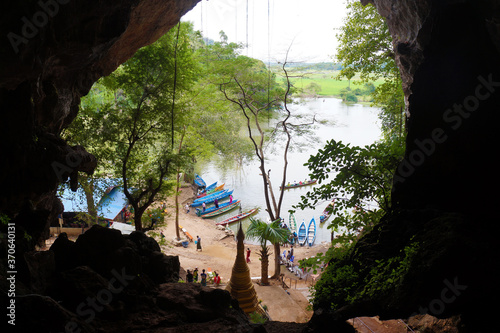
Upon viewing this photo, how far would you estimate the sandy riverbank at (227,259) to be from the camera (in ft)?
34.9

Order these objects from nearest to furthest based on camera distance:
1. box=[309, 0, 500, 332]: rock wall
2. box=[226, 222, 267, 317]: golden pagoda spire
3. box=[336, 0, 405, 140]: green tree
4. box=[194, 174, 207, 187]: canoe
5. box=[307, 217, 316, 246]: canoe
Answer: box=[309, 0, 500, 332]: rock wall, box=[226, 222, 267, 317]: golden pagoda spire, box=[336, 0, 405, 140]: green tree, box=[307, 217, 316, 246]: canoe, box=[194, 174, 207, 187]: canoe

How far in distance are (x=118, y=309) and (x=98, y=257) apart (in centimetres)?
123

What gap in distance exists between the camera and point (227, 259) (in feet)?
53.2

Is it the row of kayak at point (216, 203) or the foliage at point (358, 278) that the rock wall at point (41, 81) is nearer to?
the foliage at point (358, 278)

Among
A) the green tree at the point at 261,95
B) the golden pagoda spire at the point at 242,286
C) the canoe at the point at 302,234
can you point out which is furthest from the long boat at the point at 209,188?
the golden pagoda spire at the point at 242,286

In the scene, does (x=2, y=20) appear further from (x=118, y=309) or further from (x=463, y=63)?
(x=463, y=63)

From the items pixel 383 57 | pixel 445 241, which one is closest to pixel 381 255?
pixel 445 241

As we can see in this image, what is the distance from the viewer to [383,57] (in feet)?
41.2

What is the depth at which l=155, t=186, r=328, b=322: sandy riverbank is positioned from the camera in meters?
10.6

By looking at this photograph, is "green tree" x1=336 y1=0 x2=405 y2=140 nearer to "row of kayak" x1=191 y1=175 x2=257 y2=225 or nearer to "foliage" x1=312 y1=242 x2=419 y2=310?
"foliage" x1=312 y1=242 x2=419 y2=310

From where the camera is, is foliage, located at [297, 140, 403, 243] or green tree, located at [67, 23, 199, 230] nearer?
foliage, located at [297, 140, 403, 243]

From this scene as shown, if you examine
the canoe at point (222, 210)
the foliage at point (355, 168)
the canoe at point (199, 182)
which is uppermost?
the canoe at point (199, 182)

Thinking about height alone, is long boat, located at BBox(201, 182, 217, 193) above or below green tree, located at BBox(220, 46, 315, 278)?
below

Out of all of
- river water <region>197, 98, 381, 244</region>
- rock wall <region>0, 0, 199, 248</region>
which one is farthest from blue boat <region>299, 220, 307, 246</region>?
rock wall <region>0, 0, 199, 248</region>
